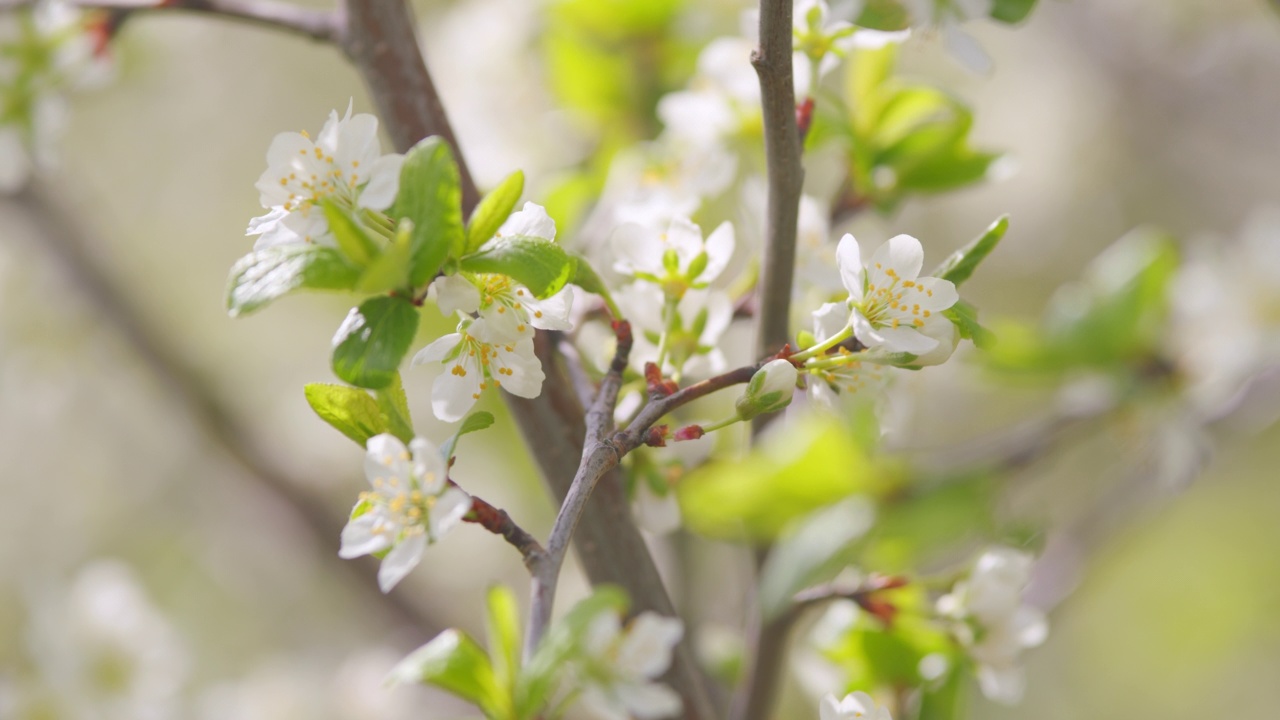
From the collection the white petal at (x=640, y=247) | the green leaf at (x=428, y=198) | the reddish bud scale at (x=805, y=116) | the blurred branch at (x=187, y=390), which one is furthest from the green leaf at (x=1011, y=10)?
the blurred branch at (x=187, y=390)

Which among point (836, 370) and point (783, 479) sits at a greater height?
point (836, 370)

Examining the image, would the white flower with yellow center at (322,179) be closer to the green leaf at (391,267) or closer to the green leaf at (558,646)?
the green leaf at (391,267)

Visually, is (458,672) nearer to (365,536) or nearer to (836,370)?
(365,536)

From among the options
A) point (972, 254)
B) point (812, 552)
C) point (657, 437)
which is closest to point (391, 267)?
point (657, 437)

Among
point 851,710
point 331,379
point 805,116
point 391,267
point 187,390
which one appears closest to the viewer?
point 391,267

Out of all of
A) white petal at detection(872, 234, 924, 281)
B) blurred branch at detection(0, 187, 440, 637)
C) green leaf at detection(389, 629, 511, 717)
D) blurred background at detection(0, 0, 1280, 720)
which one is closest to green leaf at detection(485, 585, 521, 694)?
green leaf at detection(389, 629, 511, 717)

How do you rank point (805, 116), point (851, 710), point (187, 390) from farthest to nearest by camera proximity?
point (187, 390) < point (805, 116) < point (851, 710)

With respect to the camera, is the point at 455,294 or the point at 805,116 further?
the point at 805,116
